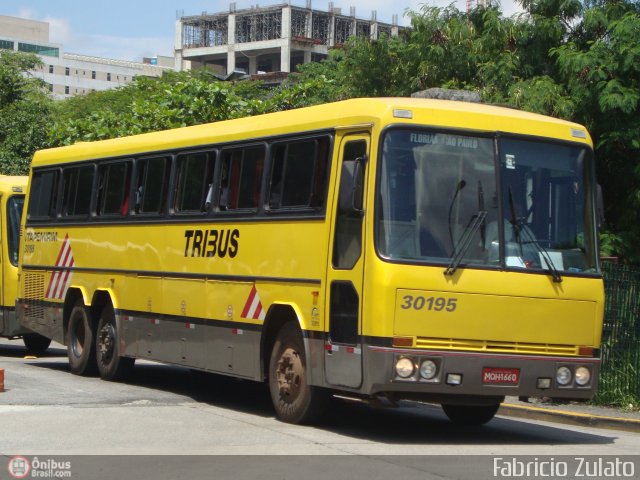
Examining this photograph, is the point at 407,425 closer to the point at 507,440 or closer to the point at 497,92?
the point at 507,440

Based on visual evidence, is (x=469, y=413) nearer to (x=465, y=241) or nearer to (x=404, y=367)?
(x=404, y=367)

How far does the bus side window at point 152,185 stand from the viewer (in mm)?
16422

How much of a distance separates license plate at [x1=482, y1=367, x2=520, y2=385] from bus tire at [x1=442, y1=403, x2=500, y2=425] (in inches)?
83.2

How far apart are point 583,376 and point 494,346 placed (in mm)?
1099

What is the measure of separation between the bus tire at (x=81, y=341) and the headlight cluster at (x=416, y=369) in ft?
25.9

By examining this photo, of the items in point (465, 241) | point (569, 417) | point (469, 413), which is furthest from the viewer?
point (569, 417)

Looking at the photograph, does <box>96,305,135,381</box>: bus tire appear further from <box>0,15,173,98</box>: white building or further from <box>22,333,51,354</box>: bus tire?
<box>0,15,173,98</box>: white building

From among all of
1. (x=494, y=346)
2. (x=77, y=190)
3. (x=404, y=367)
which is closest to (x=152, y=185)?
(x=77, y=190)

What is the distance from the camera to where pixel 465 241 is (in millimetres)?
11734

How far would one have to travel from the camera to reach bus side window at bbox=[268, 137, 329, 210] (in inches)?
502

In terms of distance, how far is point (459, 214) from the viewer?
11812mm

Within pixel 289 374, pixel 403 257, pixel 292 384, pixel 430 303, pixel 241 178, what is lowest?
pixel 292 384

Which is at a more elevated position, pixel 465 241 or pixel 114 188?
pixel 114 188

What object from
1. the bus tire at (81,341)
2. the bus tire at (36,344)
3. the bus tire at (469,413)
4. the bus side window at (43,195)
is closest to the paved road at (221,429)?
the bus tire at (469,413)
